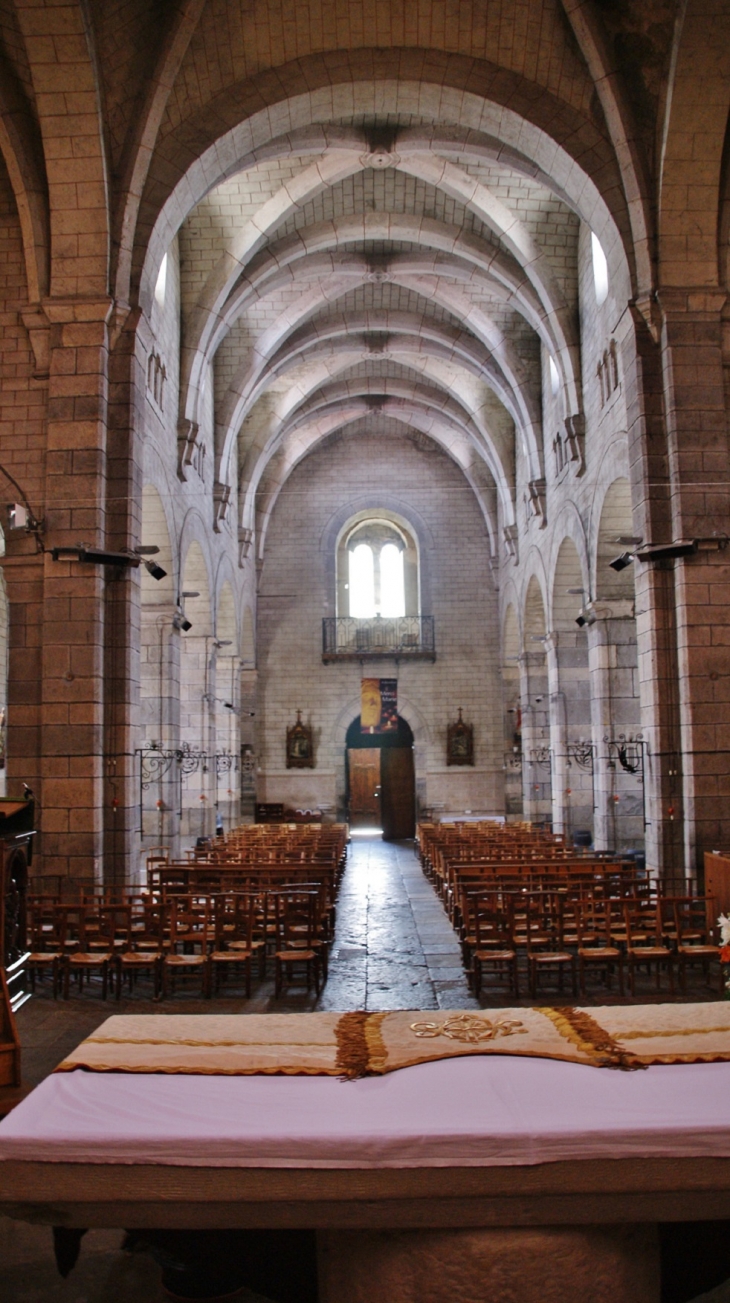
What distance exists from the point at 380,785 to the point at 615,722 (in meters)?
12.8

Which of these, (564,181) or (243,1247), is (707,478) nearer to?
(564,181)

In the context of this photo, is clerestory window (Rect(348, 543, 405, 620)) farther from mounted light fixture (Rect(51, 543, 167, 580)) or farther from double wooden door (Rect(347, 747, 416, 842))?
mounted light fixture (Rect(51, 543, 167, 580))

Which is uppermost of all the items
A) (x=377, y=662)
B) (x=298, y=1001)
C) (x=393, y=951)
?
(x=377, y=662)

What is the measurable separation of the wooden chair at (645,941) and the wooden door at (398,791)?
1866 cm

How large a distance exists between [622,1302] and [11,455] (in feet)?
37.0

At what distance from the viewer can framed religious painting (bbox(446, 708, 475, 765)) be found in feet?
91.0

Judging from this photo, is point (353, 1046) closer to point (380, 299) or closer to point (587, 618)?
point (587, 618)

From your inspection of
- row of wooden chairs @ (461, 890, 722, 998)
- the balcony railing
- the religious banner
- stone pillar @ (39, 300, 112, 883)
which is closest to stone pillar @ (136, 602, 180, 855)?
stone pillar @ (39, 300, 112, 883)

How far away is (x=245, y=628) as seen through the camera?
87.6ft

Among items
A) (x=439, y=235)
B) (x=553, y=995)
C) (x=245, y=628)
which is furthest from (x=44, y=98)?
(x=245, y=628)

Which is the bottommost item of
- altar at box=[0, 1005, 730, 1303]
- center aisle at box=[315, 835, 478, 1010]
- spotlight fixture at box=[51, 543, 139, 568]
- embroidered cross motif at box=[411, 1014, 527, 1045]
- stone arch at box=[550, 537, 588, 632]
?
center aisle at box=[315, 835, 478, 1010]

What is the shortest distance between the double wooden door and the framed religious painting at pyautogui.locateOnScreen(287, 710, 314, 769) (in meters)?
1.36

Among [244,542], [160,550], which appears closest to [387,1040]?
[160,550]

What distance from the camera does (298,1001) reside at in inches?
318
